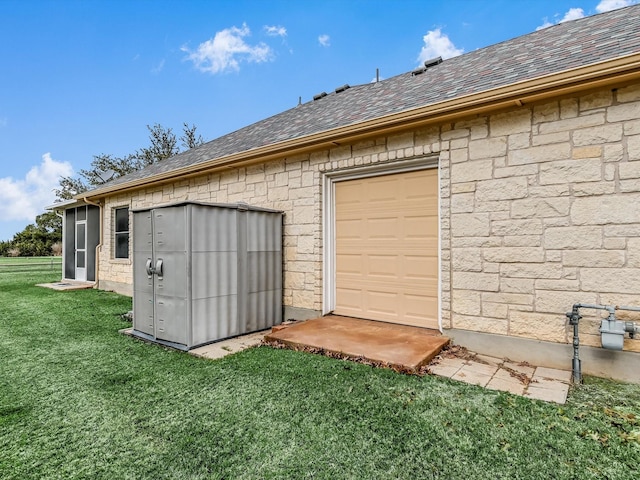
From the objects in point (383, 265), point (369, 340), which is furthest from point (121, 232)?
point (369, 340)

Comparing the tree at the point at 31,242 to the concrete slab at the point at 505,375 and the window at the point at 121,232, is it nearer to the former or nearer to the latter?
the window at the point at 121,232

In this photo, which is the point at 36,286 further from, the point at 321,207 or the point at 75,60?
the point at 321,207

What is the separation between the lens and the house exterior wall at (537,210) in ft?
9.85

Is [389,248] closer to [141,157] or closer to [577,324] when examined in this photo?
[577,324]

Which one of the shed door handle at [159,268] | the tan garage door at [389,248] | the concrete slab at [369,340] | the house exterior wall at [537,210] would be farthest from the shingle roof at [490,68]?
the concrete slab at [369,340]

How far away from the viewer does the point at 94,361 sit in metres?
3.59

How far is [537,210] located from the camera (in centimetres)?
335

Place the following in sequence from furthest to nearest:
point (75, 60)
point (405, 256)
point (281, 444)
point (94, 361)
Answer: point (75, 60)
point (405, 256)
point (94, 361)
point (281, 444)

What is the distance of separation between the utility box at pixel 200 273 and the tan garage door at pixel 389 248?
3.98ft

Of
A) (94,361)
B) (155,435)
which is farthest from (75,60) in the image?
(155,435)

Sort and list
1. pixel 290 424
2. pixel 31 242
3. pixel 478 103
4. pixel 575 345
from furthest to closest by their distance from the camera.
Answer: pixel 31 242 → pixel 478 103 → pixel 575 345 → pixel 290 424

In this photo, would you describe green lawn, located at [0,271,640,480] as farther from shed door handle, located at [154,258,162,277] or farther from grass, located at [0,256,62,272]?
grass, located at [0,256,62,272]

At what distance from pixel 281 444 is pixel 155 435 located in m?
0.86

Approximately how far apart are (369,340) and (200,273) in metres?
2.23
